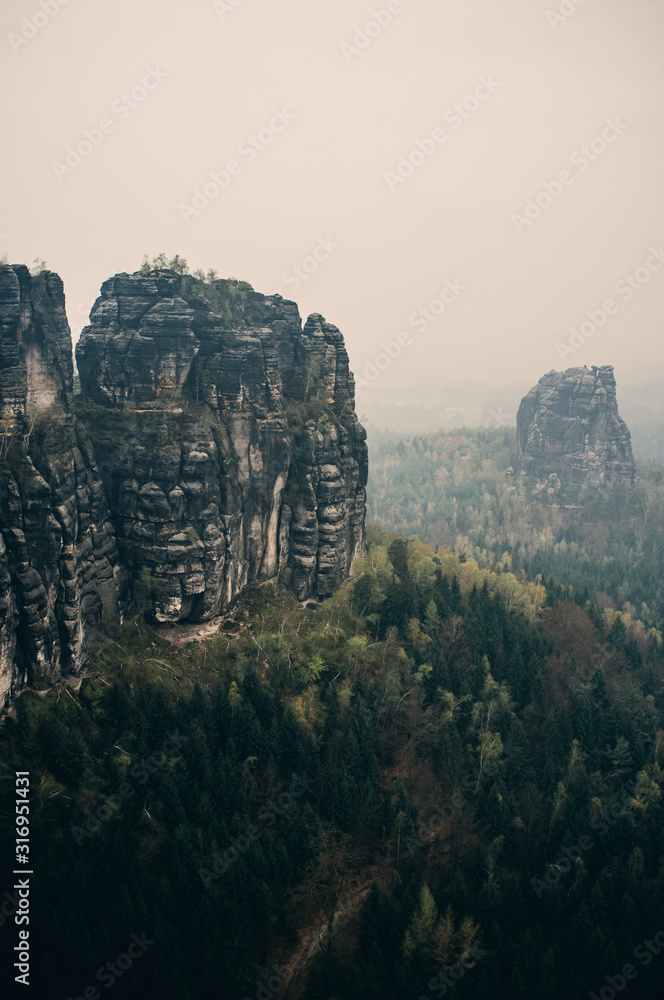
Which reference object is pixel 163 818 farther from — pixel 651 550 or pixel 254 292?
pixel 651 550

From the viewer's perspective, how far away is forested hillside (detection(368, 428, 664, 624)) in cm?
11800

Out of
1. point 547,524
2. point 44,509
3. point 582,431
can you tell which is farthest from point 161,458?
point 582,431

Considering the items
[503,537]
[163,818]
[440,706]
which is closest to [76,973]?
[163,818]

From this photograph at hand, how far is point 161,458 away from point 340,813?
2745cm

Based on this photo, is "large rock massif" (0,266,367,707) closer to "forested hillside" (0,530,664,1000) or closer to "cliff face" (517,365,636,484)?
"forested hillside" (0,530,664,1000)

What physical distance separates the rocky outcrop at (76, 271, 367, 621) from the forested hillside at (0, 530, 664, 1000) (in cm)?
421

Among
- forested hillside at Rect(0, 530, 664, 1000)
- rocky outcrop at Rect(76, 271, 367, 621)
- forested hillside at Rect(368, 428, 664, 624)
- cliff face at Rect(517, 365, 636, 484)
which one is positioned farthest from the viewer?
cliff face at Rect(517, 365, 636, 484)

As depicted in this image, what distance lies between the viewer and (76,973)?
36000 mm

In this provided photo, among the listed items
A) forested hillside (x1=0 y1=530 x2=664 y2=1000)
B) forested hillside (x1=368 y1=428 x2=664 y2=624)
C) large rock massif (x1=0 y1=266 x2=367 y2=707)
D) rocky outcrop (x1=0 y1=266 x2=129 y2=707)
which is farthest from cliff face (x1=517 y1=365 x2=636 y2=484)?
rocky outcrop (x1=0 y1=266 x2=129 y2=707)

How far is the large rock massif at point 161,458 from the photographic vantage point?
45.4 m

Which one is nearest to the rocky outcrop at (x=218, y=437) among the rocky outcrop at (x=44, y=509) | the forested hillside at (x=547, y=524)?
the rocky outcrop at (x=44, y=509)

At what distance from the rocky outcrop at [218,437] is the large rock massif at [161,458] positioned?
12cm

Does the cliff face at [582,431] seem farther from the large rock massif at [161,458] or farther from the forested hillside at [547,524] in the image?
the large rock massif at [161,458]

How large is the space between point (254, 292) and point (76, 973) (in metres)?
53.0
